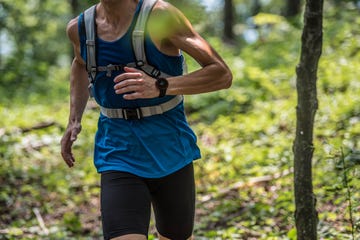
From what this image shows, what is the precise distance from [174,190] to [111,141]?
506mm

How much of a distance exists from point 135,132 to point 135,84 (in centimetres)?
47

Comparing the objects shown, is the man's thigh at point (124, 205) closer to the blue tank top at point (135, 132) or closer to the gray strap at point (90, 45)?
the blue tank top at point (135, 132)

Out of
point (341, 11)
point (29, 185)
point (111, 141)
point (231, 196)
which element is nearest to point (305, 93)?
point (111, 141)

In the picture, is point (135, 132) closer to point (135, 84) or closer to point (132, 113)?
point (132, 113)

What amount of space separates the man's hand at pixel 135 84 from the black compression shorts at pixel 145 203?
56 cm

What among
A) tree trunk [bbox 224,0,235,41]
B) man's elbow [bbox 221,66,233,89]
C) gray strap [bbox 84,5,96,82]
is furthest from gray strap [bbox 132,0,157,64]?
tree trunk [bbox 224,0,235,41]

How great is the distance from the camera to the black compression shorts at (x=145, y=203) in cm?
319

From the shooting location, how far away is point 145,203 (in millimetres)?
3314

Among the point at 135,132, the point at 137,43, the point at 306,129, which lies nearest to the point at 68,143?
the point at 135,132

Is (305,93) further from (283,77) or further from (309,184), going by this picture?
(283,77)

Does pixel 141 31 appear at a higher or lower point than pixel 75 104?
higher

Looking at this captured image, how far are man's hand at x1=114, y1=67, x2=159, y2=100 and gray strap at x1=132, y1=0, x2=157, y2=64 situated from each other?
0.60ft

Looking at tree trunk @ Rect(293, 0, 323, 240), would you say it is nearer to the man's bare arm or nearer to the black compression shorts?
the black compression shorts

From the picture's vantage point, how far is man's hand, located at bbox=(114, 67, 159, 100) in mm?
3018
